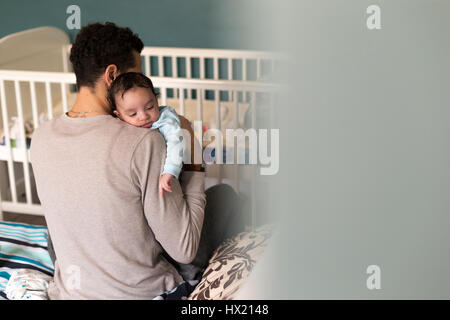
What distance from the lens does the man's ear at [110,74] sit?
1.05 meters

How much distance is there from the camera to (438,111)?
33 cm

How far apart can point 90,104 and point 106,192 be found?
0.62ft

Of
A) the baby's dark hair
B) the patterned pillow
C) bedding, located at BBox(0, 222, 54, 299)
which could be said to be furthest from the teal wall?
the baby's dark hair

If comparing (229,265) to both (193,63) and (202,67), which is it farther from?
(193,63)

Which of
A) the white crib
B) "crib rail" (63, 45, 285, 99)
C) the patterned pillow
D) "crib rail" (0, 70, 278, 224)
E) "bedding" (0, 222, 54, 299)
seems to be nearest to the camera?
the patterned pillow

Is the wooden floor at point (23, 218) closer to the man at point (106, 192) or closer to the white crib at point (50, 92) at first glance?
the white crib at point (50, 92)

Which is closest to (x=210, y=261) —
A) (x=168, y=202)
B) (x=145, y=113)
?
(x=168, y=202)

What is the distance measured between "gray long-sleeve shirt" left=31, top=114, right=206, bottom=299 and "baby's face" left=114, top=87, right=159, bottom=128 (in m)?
0.03

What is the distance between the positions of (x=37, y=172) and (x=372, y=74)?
0.90 meters

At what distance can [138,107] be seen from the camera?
104cm

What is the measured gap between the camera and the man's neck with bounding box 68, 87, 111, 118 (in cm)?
104

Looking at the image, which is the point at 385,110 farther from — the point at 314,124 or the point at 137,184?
the point at 137,184

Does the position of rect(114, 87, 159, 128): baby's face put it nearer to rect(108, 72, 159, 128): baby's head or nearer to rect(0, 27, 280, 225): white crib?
rect(108, 72, 159, 128): baby's head

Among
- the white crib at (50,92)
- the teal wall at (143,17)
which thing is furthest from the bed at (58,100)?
the teal wall at (143,17)
